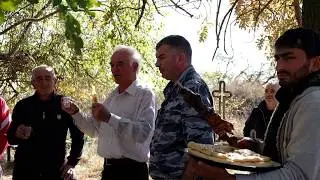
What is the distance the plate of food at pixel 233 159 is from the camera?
5.83 ft

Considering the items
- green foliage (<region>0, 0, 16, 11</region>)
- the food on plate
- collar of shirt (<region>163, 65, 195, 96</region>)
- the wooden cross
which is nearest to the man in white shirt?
collar of shirt (<region>163, 65, 195, 96</region>)

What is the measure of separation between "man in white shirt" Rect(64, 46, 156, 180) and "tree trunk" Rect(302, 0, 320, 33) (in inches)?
44.7

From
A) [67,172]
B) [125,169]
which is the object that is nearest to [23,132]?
[67,172]

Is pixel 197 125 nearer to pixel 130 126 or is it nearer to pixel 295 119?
pixel 130 126

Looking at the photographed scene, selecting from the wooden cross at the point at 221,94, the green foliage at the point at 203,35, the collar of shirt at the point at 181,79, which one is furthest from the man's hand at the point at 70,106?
the wooden cross at the point at 221,94

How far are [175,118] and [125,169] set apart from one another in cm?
72

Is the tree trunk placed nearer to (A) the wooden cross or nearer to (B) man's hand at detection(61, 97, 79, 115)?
(B) man's hand at detection(61, 97, 79, 115)

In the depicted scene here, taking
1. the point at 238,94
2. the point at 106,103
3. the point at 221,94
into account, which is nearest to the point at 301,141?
the point at 106,103

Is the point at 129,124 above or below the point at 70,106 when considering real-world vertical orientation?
below

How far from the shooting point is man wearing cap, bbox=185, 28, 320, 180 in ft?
Answer: 5.53

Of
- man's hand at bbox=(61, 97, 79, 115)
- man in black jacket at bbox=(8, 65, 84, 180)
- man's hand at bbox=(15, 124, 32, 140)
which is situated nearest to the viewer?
man's hand at bbox=(61, 97, 79, 115)

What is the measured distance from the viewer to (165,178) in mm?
2949

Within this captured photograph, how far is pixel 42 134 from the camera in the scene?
12.8ft

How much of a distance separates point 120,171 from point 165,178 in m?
0.53
